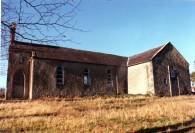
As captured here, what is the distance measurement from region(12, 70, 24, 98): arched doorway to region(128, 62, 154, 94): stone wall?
575 inches

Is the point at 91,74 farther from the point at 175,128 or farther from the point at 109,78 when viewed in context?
the point at 175,128

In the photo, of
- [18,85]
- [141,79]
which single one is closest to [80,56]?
[18,85]

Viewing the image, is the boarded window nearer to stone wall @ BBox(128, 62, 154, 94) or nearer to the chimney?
stone wall @ BBox(128, 62, 154, 94)

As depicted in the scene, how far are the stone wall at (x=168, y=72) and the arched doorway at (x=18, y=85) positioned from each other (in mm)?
16705

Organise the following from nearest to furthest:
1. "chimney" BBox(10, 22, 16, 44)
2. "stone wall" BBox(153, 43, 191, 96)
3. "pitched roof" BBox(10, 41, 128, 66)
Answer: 1. "chimney" BBox(10, 22, 16, 44)
2. "pitched roof" BBox(10, 41, 128, 66)
3. "stone wall" BBox(153, 43, 191, 96)

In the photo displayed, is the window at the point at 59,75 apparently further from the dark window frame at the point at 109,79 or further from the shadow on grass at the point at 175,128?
the shadow on grass at the point at 175,128

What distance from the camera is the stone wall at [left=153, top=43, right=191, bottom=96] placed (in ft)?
77.3

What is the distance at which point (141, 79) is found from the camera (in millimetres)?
24219

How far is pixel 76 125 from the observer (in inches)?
265

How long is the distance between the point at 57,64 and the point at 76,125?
1457cm

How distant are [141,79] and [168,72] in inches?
163

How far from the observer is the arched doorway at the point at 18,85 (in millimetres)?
19594

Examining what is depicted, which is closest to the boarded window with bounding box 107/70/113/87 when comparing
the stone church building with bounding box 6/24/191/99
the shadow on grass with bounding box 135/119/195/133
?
the stone church building with bounding box 6/24/191/99

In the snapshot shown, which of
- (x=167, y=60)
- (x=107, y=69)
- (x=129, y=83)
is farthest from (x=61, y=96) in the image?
(x=167, y=60)
